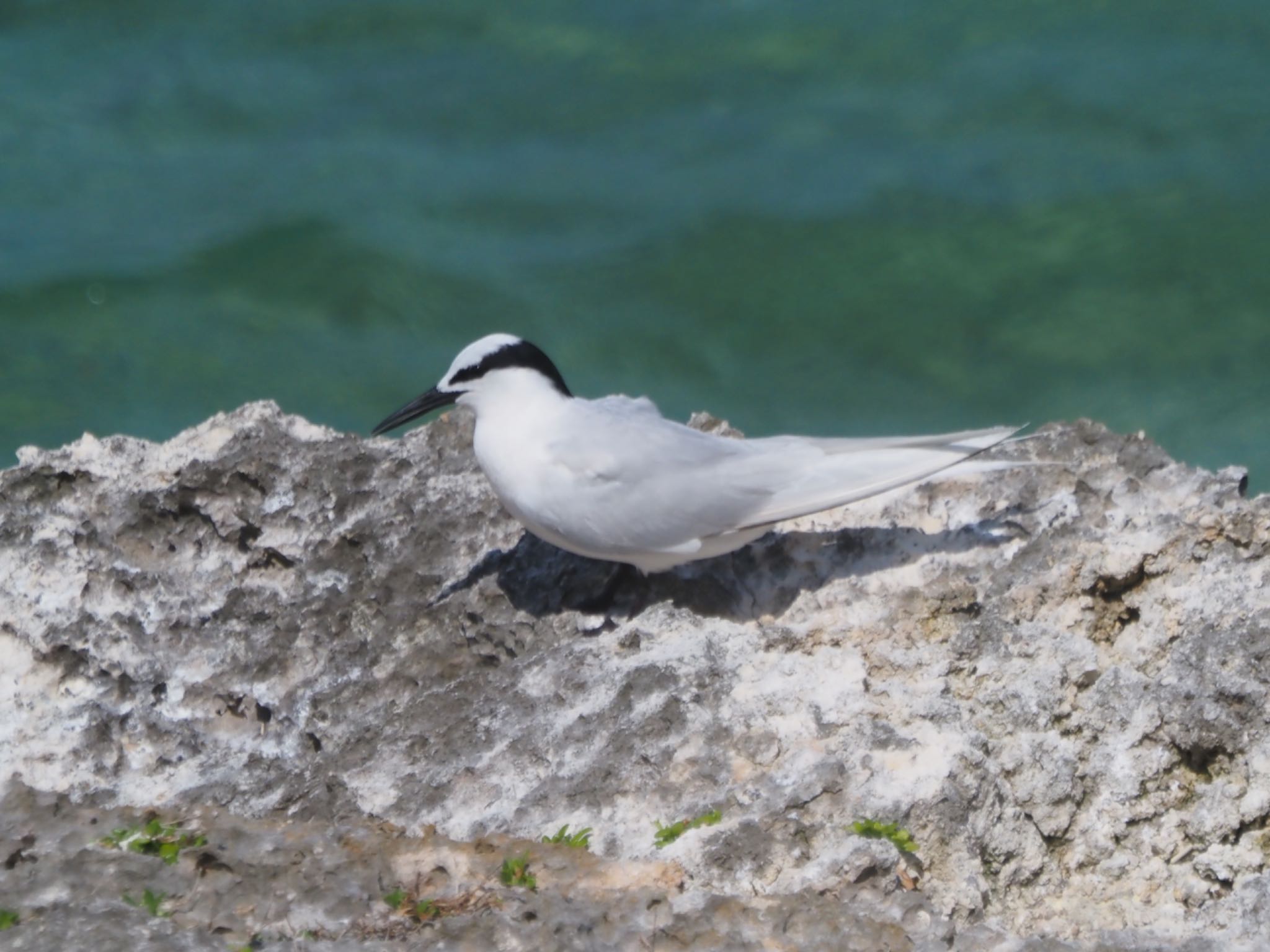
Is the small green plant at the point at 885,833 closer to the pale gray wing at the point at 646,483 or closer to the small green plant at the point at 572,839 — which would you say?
the small green plant at the point at 572,839

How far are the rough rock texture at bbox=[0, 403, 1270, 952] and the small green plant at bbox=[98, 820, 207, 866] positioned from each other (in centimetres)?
4

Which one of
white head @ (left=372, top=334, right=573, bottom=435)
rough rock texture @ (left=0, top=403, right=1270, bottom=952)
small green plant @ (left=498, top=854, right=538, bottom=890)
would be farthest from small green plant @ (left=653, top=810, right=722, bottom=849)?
white head @ (left=372, top=334, right=573, bottom=435)

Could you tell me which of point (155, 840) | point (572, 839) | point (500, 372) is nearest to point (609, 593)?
point (500, 372)

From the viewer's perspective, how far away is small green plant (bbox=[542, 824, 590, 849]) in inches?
137

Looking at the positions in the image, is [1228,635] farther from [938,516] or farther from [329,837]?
[329,837]

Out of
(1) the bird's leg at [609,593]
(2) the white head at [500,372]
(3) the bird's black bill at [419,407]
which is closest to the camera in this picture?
(1) the bird's leg at [609,593]

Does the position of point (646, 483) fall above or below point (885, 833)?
above

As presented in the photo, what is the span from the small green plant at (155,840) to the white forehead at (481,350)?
1940 millimetres

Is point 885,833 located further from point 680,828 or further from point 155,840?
point 155,840

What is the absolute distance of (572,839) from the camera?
3486 mm

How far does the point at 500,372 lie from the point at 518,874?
1989 mm

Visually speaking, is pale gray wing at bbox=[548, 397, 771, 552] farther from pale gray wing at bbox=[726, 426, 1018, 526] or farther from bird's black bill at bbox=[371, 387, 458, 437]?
bird's black bill at bbox=[371, 387, 458, 437]

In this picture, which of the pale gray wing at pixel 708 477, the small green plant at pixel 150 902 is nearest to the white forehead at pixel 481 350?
the pale gray wing at pixel 708 477

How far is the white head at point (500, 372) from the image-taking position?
16.3 feet
